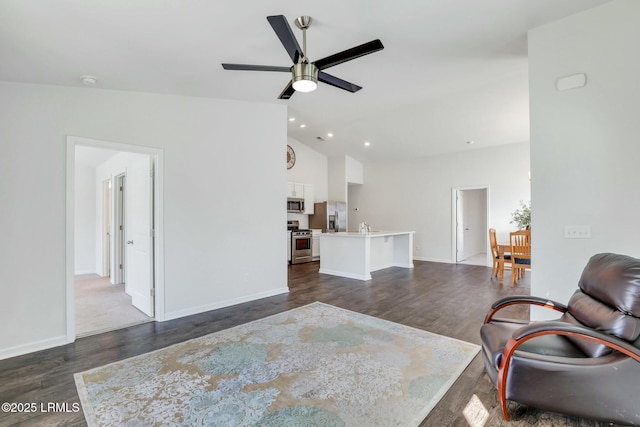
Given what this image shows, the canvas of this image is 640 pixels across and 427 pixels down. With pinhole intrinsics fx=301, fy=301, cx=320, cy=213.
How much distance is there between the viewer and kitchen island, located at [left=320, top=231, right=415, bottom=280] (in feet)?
19.8

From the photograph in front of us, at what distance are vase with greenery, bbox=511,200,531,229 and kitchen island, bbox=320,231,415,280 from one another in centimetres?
232

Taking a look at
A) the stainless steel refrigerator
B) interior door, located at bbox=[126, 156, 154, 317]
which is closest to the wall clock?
the stainless steel refrigerator

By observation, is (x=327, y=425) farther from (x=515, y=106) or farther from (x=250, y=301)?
(x=515, y=106)

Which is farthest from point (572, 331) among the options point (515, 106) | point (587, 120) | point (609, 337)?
A: point (515, 106)

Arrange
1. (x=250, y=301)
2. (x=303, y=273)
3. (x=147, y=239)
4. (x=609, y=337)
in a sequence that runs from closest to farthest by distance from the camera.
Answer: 1. (x=609, y=337)
2. (x=147, y=239)
3. (x=250, y=301)
4. (x=303, y=273)

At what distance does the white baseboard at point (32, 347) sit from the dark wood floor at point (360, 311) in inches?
3.2

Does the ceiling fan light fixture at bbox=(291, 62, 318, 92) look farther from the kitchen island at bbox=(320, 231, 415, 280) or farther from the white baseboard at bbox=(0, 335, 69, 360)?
the kitchen island at bbox=(320, 231, 415, 280)

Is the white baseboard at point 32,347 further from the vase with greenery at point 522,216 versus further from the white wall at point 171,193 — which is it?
the vase with greenery at point 522,216

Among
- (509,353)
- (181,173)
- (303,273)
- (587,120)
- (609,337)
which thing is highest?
(587,120)

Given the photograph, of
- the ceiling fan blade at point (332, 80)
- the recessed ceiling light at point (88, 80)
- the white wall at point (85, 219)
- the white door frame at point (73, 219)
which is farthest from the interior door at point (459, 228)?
the white wall at point (85, 219)

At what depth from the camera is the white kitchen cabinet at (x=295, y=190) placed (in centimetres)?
827

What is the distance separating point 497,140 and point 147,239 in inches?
287

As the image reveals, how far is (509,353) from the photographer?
1.80m

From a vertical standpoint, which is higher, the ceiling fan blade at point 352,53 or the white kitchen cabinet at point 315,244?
the ceiling fan blade at point 352,53
